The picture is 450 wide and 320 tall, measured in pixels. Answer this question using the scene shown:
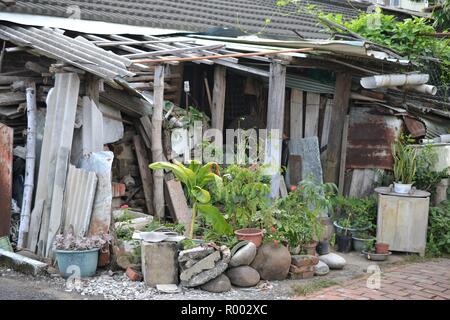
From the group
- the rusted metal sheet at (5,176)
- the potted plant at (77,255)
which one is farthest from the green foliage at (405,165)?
the rusted metal sheet at (5,176)

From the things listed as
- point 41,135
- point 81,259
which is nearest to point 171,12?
point 41,135

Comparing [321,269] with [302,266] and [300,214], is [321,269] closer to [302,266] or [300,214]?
[302,266]

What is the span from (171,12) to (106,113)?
177 inches

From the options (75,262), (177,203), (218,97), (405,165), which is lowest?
(75,262)

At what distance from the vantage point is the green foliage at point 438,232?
828 cm

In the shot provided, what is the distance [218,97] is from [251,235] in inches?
139

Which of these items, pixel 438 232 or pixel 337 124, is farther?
pixel 337 124

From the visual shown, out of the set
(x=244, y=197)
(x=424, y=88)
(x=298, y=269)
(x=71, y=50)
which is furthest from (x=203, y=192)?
(x=424, y=88)

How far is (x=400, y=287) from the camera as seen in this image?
6418 millimetres

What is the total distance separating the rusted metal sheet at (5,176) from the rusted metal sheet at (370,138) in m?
5.73

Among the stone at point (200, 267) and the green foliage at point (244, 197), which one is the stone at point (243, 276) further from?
the green foliage at point (244, 197)

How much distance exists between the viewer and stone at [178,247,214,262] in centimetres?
595

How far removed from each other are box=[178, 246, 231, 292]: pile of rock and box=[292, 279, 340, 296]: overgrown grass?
0.79m
